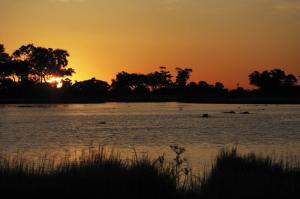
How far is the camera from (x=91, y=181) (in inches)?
578

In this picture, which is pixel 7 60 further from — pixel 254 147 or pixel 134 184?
pixel 134 184

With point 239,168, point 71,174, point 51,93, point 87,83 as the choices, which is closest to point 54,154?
point 239,168

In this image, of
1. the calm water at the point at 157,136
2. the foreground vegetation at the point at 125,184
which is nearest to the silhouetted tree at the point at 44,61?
the calm water at the point at 157,136

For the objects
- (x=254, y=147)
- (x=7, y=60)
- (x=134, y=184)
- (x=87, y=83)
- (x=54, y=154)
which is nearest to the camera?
(x=134, y=184)

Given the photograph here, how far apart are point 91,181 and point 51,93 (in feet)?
514

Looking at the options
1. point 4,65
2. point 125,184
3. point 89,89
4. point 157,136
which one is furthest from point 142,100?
point 125,184

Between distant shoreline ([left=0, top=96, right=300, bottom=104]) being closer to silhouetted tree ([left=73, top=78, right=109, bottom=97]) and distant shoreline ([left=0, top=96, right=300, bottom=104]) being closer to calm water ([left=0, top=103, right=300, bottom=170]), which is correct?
silhouetted tree ([left=73, top=78, right=109, bottom=97])

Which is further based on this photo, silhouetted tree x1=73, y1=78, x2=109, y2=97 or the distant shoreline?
silhouetted tree x1=73, y1=78, x2=109, y2=97

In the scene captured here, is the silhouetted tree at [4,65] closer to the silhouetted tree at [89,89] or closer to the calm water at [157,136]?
the silhouetted tree at [89,89]

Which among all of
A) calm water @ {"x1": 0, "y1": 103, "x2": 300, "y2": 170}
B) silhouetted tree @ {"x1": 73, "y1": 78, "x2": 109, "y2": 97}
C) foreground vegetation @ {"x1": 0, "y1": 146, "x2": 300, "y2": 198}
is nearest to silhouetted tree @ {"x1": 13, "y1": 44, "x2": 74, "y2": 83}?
silhouetted tree @ {"x1": 73, "y1": 78, "x2": 109, "y2": 97}

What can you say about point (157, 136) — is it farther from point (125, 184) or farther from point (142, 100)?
point (142, 100)

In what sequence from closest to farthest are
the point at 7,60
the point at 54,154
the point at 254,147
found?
the point at 54,154
the point at 254,147
the point at 7,60

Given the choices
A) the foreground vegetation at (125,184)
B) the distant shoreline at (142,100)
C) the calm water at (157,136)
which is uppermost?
the distant shoreline at (142,100)

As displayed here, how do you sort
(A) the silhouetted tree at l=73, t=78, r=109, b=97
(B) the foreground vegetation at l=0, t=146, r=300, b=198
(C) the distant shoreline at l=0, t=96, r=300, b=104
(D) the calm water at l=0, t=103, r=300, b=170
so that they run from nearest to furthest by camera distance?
(B) the foreground vegetation at l=0, t=146, r=300, b=198 → (D) the calm water at l=0, t=103, r=300, b=170 → (C) the distant shoreline at l=0, t=96, r=300, b=104 → (A) the silhouetted tree at l=73, t=78, r=109, b=97
